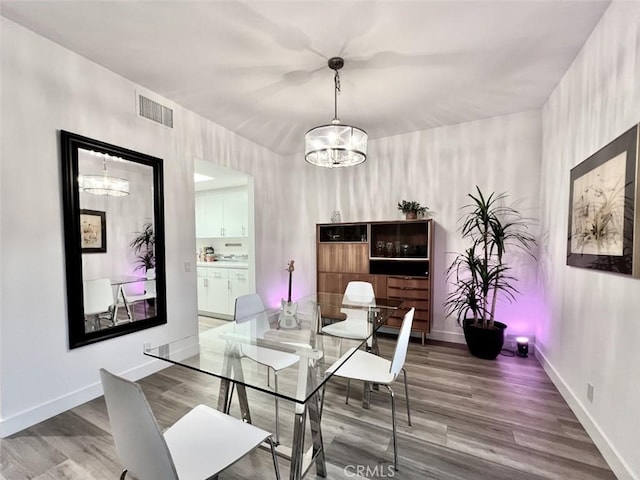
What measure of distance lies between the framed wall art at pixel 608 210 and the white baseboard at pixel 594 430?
101 centimetres

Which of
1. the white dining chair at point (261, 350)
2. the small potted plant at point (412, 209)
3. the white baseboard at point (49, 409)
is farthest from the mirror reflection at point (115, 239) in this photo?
the small potted plant at point (412, 209)

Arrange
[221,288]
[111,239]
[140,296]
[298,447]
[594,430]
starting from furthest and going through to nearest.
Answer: [221,288] → [140,296] → [111,239] → [594,430] → [298,447]

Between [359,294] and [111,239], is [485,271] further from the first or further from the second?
[111,239]

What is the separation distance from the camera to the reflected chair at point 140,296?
8.85 feet

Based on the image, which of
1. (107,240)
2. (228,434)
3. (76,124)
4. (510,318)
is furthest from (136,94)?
(510,318)

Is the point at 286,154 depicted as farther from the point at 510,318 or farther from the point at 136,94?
the point at 510,318

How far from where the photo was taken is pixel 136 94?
272 cm

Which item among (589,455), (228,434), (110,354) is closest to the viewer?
(228,434)

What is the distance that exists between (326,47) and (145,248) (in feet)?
8.04

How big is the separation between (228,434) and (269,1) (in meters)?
2.41

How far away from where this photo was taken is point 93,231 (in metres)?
2.45

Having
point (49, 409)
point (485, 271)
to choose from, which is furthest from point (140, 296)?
point (485, 271)

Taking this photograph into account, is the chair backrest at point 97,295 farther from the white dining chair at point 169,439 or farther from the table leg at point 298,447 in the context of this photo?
the table leg at point 298,447

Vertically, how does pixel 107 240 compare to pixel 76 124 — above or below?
below
